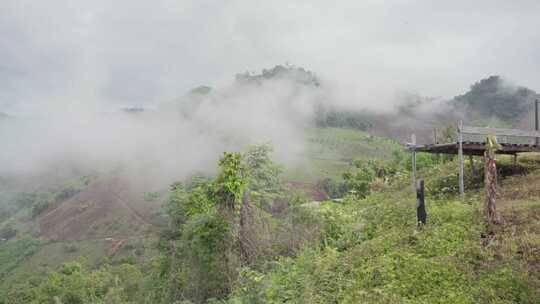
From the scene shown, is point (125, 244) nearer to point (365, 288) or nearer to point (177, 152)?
point (177, 152)

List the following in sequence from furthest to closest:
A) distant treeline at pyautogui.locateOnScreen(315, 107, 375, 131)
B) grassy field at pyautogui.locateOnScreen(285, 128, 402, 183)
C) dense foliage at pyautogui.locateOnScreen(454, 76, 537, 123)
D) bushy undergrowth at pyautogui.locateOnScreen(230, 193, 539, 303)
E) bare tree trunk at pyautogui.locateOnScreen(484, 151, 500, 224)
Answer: distant treeline at pyautogui.locateOnScreen(315, 107, 375, 131), grassy field at pyautogui.locateOnScreen(285, 128, 402, 183), dense foliage at pyautogui.locateOnScreen(454, 76, 537, 123), bare tree trunk at pyautogui.locateOnScreen(484, 151, 500, 224), bushy undergrowth at pyautogui.locateOnScreen(230, 193, 539, 303)

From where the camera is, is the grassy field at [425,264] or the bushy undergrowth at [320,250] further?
the bushy undergrowth at [320,250]

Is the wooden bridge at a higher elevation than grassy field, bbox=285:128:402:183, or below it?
higher

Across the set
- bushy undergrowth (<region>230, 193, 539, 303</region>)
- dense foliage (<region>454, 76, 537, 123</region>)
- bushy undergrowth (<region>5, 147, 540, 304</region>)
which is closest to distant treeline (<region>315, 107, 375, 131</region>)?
dense foliage (<region>454, 76, 537, 123</region>)

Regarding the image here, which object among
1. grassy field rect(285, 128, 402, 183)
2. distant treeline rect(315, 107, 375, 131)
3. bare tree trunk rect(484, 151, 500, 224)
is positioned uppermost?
distant treeline rect(315, 107, 375, 131)

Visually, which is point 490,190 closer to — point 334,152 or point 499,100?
point 499,100

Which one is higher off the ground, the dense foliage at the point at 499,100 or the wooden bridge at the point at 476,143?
the dense foliage at the point at 499,100

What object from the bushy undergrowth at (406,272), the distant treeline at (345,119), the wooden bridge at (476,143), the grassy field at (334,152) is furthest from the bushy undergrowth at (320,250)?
the distant treeline at (345,119)

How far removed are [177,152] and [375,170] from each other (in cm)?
12663

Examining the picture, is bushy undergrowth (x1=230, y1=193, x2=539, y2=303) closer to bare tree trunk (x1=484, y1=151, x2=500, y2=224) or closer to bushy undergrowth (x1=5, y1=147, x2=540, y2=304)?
bushy undergrowth (x1=5, y1=147, x2=540, y2=304)

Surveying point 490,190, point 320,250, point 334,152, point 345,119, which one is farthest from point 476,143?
point 345,119

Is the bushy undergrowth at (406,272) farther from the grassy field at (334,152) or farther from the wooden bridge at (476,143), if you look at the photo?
the grassy field at (334,152)

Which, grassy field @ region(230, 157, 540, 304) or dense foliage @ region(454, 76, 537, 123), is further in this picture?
dense foliage @ region(454, 76, 537, 123)

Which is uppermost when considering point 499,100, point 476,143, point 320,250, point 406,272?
point 499,100
